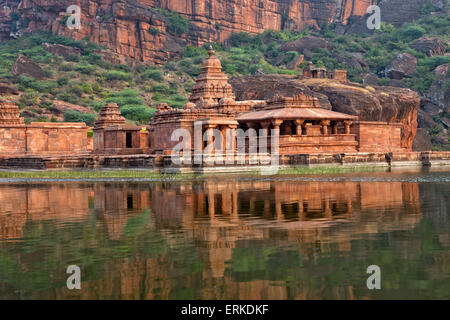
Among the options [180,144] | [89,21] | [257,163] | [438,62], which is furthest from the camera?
[89,21]

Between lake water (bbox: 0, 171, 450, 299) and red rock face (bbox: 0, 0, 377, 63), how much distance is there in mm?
93104

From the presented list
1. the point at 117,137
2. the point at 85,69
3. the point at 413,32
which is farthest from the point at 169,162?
the point at 413,32

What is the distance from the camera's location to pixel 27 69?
88.6 m

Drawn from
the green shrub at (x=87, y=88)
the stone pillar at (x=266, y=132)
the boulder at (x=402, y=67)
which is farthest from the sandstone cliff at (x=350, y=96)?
the green shrub at (x=87, y=88)

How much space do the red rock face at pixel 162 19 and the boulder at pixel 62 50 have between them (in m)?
5.84

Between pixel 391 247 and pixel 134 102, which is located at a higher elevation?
pixel 134 102

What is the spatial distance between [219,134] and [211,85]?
12.8 m

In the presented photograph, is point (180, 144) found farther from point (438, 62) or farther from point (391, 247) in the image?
point (438, 62)

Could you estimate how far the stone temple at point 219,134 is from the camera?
38.1m

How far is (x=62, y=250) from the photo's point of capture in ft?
35.6

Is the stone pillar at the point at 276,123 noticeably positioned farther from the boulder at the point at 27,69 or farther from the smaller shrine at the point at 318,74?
the boulder at the point at 27,69
